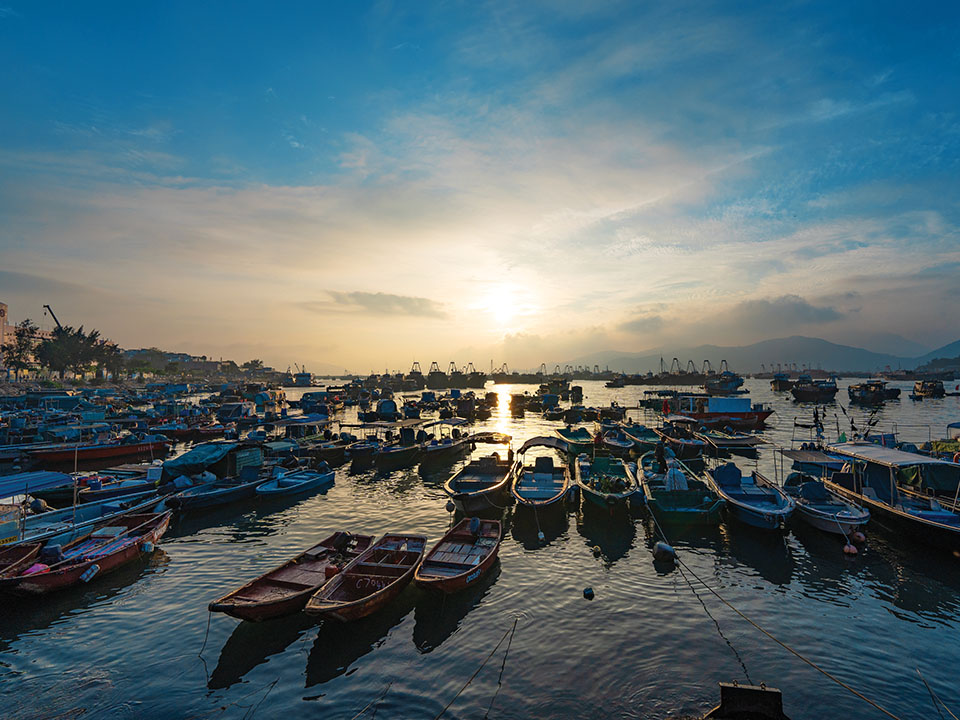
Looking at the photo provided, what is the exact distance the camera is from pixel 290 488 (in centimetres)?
2959

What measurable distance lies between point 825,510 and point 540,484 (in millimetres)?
14535

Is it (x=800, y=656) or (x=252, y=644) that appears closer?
(x=800, y=656)

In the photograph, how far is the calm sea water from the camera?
11.4m

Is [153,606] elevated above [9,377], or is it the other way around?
[9,377]

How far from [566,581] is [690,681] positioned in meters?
6.31

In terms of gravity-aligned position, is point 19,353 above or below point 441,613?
above

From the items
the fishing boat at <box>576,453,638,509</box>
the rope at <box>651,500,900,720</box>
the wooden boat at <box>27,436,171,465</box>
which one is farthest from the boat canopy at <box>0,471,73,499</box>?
the rope at <box>651,500,900,720</box>

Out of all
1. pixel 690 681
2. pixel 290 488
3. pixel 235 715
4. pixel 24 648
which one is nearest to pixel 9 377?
pixel 290 488

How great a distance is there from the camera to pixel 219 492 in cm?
2747

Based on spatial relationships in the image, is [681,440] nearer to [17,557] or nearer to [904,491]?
[904,491]

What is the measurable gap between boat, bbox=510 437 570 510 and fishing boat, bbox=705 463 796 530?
8520 millimetres

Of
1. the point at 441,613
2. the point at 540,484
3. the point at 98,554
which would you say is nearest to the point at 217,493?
the point at 98,554

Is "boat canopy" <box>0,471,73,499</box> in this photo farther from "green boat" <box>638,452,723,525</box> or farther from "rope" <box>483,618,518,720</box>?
"green boat" <box>638,452,723,525</box>

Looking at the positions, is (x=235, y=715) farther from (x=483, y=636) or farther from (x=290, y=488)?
(x=290, y=488)
